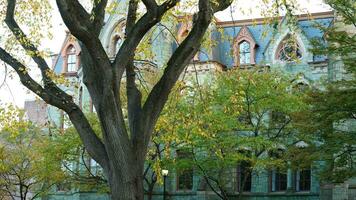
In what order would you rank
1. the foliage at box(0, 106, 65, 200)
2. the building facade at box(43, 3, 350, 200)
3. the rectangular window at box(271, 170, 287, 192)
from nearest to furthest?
1. the foliage at box(0, 106, 65, 200)
2. the building facade at box(43, 3, 350, 200)
3. the rectangular window at box(271, 170, 287, 192)

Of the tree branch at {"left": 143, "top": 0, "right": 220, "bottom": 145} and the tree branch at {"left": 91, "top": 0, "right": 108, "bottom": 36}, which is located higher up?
the tree branch at {"left": 91, "top": 0, "right": 108, "bottom": 36}

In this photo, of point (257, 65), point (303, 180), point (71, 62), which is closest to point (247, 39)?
point (257, 65)

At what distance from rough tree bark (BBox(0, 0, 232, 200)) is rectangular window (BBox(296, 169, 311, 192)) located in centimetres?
2351

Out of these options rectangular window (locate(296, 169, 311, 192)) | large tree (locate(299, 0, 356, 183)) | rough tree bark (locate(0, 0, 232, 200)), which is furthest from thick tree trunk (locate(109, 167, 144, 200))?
rectangular window (locate(296, 169, 311, 192))

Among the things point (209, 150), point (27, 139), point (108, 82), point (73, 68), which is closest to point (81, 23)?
point (108, 82)

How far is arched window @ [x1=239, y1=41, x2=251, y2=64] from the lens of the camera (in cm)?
3588

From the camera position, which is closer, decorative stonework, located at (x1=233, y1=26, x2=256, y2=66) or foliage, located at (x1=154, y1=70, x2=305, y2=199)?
foliage, located at (x1=154, y1=70, x2=305, y2=199)

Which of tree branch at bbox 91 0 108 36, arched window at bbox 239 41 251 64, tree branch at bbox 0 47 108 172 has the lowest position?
tree branch at bbox 0 47 108 172

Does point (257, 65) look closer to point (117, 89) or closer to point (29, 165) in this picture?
point (29, 165)

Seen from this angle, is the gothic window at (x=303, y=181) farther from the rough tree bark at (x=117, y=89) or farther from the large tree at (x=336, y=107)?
the rough tree bark at (x=117, y=89)

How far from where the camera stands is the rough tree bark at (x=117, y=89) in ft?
31.0

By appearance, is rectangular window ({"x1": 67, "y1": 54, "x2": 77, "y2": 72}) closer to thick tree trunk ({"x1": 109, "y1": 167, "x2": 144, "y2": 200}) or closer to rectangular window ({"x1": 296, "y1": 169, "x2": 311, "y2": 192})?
rectangular window ({"x1": 296, "y1": 169, "x2": 311, "y2": 192})

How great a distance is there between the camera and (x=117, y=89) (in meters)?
9.81

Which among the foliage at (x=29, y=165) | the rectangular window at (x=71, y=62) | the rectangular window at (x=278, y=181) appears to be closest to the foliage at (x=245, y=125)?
the rectangular window at (x=278, y=181)
